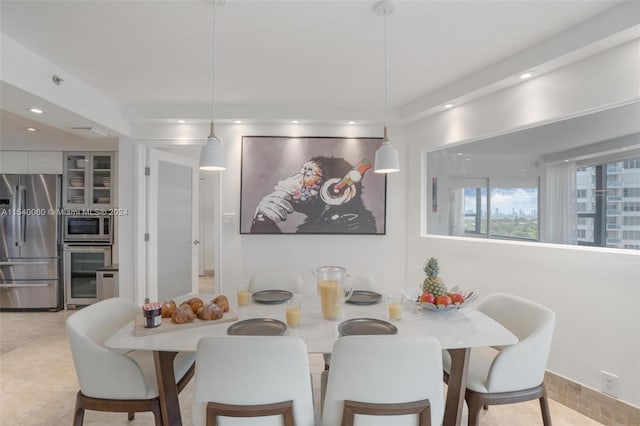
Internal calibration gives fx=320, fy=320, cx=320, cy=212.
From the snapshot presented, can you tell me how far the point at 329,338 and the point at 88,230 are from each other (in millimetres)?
4200

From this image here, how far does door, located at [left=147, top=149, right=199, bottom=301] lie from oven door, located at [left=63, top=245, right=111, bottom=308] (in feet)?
3.57

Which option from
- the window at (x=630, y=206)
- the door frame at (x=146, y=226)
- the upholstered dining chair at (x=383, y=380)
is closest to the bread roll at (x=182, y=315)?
the upholstered dining chair at (x=383, y=380)

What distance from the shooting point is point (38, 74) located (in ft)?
7.50

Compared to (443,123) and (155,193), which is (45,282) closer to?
(155,193)

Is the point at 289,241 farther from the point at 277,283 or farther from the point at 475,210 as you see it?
the point at 475,210

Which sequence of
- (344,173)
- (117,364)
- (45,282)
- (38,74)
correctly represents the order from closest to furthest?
(117,364), (38,74), (344,173), (45,282)

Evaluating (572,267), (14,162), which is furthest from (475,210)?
(14,162)

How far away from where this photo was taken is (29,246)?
4.11 meters

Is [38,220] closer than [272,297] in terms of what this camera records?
No

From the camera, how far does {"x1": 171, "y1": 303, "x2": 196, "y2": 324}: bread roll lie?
60.8 inches

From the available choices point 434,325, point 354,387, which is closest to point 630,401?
point 434,325

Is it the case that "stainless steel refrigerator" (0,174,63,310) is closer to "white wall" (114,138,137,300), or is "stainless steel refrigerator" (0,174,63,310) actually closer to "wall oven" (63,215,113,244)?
"wall oven" (63,215,113,244)

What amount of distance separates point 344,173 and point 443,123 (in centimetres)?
111

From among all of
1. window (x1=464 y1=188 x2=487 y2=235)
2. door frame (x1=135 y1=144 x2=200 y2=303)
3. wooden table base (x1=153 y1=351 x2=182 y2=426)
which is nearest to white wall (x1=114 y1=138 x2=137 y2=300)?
door frame (x1=135 y1=144 x2=200 y2=303)
